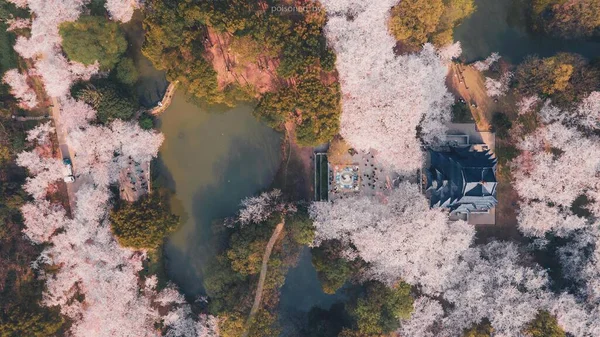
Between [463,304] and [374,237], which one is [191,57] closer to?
[374,237]

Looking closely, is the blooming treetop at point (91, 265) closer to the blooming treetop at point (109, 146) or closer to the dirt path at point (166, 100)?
the blooming treetop at point (109, 146)

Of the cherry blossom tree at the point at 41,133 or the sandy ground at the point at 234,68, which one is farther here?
the sandy ground at the point at 234,68

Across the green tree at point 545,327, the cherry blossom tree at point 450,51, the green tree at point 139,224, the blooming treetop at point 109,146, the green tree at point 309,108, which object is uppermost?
the cherry blossom tree at point 450,51

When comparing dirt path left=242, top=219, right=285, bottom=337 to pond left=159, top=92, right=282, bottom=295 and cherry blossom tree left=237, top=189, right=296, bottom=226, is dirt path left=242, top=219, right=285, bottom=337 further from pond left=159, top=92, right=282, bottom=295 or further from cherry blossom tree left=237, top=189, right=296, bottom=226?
pond left=159, top=92, right=282, bottom=295

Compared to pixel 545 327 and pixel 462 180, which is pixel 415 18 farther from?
pixel 545 327

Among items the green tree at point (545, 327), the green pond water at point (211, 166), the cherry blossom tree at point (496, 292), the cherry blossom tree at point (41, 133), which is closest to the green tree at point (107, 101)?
the green pond water at point (211, 166)

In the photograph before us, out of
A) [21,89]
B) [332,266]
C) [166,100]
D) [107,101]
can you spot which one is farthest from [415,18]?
[21,89]

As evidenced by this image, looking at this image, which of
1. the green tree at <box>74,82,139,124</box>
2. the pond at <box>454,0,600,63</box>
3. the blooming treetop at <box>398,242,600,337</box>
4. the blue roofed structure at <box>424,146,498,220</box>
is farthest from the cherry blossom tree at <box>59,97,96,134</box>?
the pond at <box>454,0,600,63</box>

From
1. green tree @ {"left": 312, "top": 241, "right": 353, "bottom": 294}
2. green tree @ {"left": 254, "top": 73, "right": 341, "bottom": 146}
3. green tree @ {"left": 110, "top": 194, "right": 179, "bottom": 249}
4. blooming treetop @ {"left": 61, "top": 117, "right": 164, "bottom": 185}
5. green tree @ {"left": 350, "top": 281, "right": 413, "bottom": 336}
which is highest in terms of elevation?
green tree @ {"left": 254, "top": 73, "right": 341, "bottom": 146}
